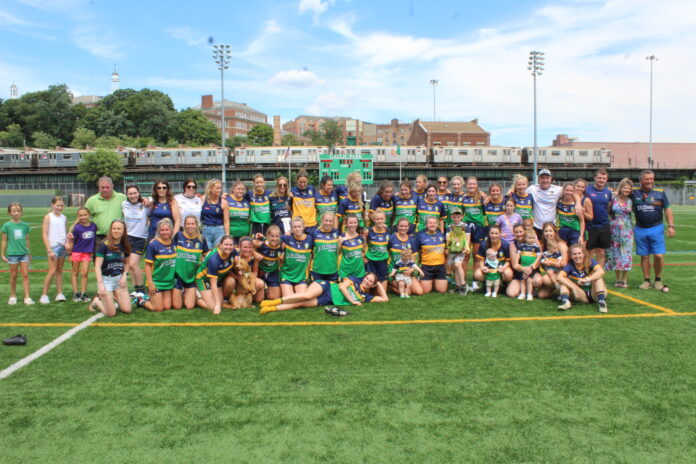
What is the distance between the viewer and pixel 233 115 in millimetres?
120250

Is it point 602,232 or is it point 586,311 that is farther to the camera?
point 602,232

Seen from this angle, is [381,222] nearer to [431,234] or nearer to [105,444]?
[431,234]

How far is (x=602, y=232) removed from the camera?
7.11m

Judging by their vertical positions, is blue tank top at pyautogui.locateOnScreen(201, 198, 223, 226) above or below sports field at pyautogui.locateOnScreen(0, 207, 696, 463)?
above

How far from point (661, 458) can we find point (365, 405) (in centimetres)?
177

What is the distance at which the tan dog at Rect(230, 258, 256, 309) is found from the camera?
5.93 metres

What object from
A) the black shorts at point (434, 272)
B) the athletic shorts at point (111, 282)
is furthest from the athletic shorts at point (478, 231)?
the athletic shorts at point (111, 282)

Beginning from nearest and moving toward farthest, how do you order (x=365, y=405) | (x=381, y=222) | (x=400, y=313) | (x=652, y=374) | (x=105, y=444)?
(x=105, y=444)
(x=365, y=405)
(x=652, y=374)
(x=400, y=313)
(x=381, y=222)

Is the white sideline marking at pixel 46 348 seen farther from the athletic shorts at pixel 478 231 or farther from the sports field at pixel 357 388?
the athletic shorts at pixel 478 231

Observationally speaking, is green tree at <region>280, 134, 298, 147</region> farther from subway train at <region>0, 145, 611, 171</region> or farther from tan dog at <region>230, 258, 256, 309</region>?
tan dog at <region>230, 258, 256, 309</region>

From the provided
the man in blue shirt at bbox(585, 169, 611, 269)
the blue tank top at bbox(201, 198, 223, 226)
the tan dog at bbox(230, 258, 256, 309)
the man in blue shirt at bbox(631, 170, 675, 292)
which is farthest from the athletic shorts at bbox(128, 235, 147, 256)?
the man in blue shirt at bbox(631, 170, 675, 292)

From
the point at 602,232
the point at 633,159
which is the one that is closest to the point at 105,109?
the point at 633,159

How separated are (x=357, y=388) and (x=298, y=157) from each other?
52.8 metres

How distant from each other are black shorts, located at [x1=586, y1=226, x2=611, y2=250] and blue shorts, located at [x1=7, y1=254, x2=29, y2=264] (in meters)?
8.11
